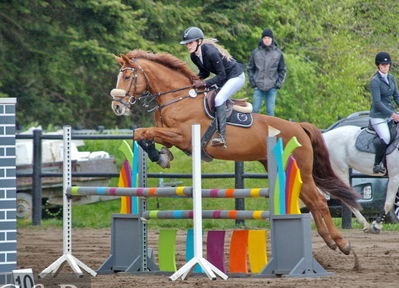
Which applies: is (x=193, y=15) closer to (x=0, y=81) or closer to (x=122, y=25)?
(x=122, y=25)

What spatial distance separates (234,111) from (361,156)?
12.3 ft

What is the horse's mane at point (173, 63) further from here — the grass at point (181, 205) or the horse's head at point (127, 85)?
the grass at point (181, 205)

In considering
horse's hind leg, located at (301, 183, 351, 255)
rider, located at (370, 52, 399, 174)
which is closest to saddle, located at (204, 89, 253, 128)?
horse's hind leg, located at (301, 183, 351, 255)

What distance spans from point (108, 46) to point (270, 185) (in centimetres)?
1796

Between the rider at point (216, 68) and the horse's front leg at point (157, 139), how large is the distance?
0.55 metres

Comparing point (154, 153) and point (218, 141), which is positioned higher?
point (218, 141)

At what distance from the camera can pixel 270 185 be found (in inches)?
358

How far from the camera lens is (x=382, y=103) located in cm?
1356

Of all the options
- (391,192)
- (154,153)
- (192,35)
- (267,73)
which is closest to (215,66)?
(192,35)

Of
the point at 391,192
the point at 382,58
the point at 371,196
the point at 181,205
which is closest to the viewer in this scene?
the point at 382,58

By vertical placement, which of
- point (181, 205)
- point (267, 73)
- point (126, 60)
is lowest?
point (181, 205)

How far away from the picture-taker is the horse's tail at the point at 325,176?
1116 cm

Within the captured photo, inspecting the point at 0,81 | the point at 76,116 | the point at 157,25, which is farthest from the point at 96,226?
the point at 76,116

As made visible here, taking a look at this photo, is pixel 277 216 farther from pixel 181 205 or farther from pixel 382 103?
pixel 181 205
